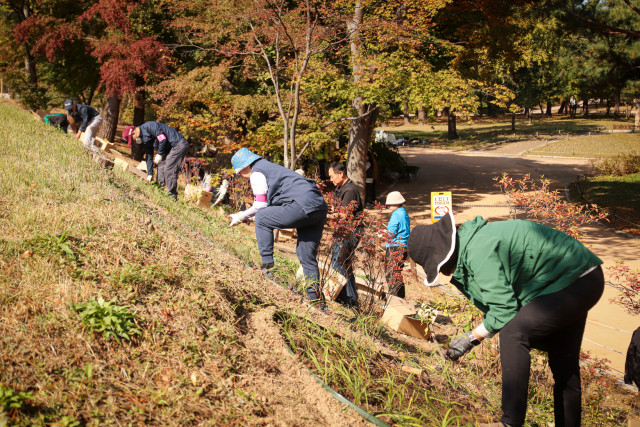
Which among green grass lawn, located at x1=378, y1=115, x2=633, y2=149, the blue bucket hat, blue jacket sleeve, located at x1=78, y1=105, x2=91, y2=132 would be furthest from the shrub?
the blue bucket hat

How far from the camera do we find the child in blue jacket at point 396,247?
522cm

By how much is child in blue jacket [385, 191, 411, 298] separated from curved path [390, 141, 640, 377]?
6.69ft

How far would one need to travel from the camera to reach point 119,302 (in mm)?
3057

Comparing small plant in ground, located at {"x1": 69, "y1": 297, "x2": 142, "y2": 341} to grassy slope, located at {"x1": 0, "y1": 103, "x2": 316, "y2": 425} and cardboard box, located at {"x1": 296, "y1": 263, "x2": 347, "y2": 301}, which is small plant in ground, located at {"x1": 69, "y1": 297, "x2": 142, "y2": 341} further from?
cardboard box, located at {"x1": 296, "y1": 263, "x2": 347, "y2": 301}

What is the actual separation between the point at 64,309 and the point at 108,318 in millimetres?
293

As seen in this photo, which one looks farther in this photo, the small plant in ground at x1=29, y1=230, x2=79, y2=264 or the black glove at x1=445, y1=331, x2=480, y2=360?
the small plant in ground at x1=29, y1=230, x2=79, y2=264

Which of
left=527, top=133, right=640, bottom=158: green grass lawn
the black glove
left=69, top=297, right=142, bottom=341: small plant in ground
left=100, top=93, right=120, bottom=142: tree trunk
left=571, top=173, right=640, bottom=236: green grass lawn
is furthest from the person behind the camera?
left=527, top=133, right=640, bottom=158: green grass lawn

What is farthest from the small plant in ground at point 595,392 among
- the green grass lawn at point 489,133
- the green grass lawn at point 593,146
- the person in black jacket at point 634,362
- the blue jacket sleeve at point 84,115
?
the green grass lawn at point 489,133

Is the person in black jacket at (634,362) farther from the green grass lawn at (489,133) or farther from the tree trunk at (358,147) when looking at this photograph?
the green grass lawn at (489,133)

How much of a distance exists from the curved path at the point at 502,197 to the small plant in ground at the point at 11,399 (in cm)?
526

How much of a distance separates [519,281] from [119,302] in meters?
2.45

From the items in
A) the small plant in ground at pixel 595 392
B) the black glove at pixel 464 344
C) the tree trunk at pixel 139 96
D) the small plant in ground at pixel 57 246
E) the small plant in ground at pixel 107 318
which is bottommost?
the small plant in ground at pixel 595 392

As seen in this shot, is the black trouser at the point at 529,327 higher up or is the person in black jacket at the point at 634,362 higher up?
the black trouser at the point at 529,327

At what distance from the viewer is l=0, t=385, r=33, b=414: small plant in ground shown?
2135mm
